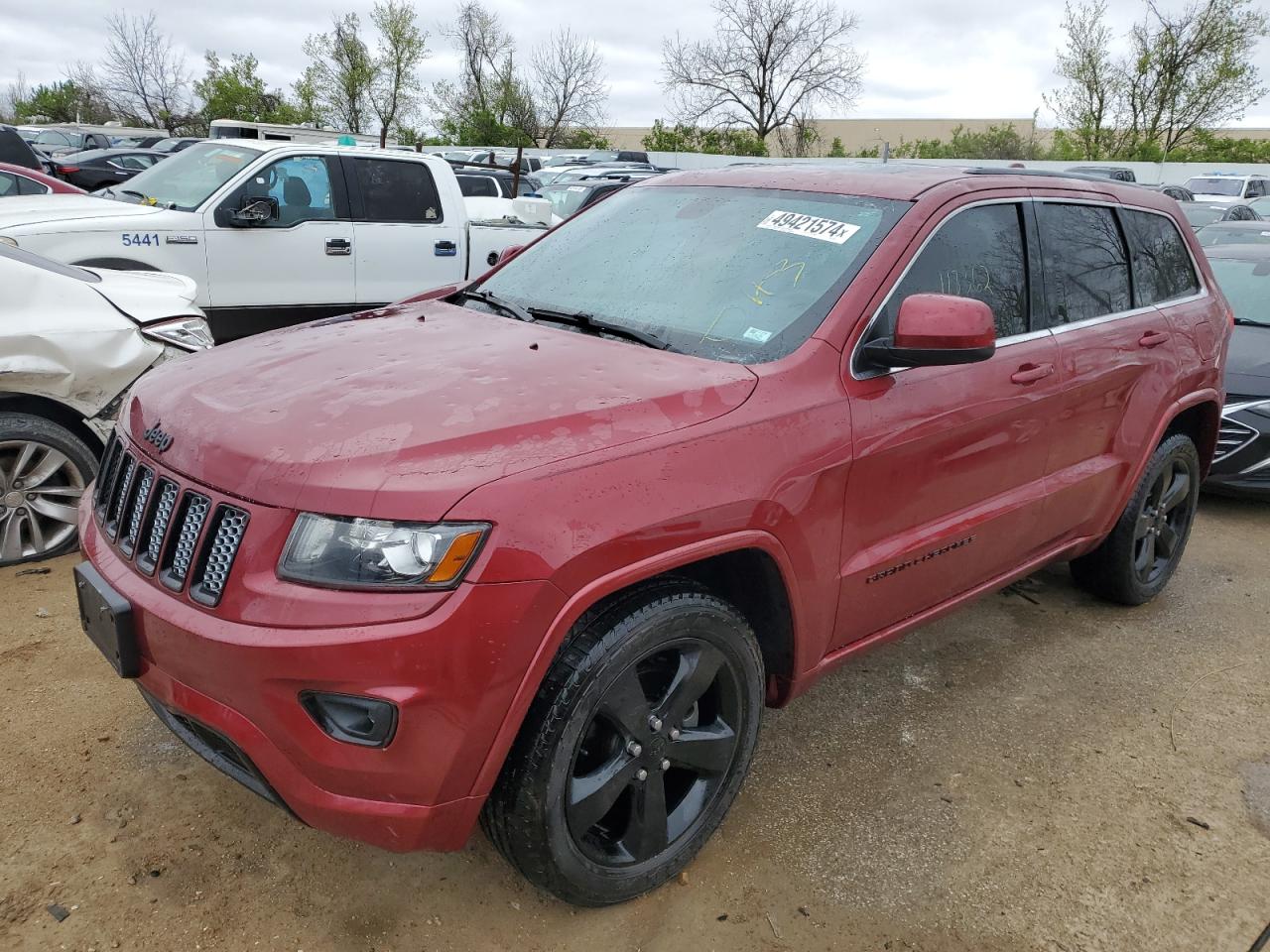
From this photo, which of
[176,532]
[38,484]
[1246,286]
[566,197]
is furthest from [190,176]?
[566,197]

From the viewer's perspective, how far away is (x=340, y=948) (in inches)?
89.9

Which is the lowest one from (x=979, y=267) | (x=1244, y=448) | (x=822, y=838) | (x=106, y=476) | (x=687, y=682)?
(x=822, y=838)

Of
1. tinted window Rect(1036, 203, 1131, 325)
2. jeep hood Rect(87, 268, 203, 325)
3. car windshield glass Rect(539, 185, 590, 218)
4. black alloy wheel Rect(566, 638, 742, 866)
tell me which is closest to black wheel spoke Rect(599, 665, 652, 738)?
black alloy wheel Rect(566, 638, 742, 866)

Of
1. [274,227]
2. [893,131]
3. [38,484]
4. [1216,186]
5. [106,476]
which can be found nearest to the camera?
[106,476]

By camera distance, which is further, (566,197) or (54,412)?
(566,197)

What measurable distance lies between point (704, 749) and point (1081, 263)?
2323mm

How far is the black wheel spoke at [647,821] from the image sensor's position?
2.37 meters

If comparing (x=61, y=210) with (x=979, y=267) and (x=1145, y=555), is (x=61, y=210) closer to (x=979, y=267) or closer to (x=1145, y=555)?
(x=979, y=267)

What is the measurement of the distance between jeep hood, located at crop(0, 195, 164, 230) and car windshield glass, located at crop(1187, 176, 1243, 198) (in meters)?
24.8

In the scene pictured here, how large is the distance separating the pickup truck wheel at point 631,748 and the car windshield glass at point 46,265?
353cm

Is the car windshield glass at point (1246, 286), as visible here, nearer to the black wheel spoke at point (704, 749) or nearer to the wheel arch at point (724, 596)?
the wheel arch at point (724, 596)

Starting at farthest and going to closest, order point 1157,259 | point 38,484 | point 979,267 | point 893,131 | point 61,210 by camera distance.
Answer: point 893,131 → point 61,210 → point 38,484 → point 1157,259 → point 979,267

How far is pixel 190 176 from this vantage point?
24.9ft

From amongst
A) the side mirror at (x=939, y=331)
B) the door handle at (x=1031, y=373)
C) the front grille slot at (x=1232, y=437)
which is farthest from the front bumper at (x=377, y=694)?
the front grille slot at (x=1232, y=437)
